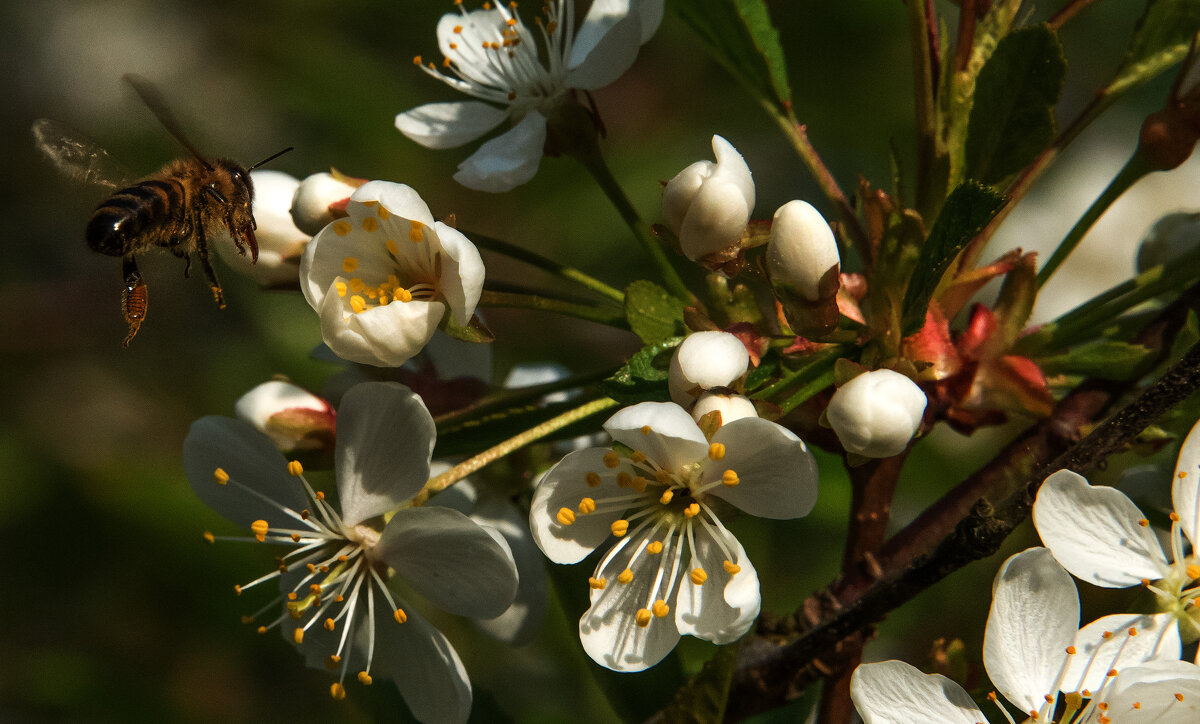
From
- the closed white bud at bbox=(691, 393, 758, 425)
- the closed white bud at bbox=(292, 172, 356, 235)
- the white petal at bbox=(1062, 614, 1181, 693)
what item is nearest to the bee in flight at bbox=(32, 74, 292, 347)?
the closed white bud at bbox=(292, 172, 356, 235)

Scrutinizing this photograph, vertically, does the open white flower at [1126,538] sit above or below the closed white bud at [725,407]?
below

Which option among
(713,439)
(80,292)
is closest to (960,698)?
(713,439)

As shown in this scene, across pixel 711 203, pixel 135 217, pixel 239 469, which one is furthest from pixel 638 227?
pixel 135 217

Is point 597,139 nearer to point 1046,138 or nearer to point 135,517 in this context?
point 1046,138

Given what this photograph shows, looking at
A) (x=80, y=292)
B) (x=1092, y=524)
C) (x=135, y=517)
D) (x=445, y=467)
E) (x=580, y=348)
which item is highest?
(x=1092, y=524)

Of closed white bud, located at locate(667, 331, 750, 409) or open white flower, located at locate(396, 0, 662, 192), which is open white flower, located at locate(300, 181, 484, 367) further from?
closed white bud, located at locate(667, 331, 750, 409)

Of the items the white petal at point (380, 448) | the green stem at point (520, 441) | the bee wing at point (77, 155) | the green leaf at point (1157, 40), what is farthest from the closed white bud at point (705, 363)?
the bee wing at point (77, 155)

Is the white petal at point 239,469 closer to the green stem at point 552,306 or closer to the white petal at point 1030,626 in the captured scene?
the green stem at point 552,306
